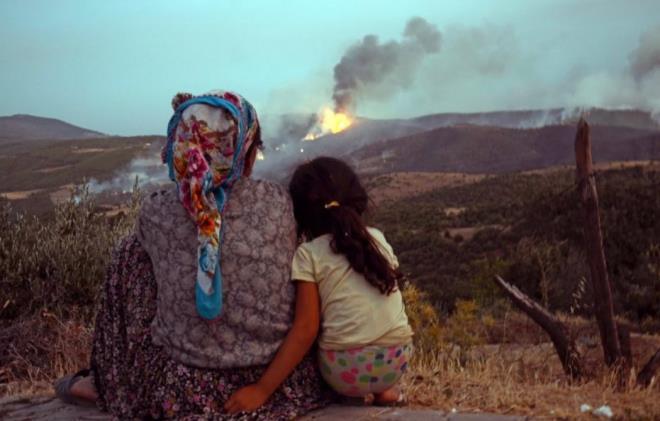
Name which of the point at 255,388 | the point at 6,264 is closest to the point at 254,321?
the point at 255,388

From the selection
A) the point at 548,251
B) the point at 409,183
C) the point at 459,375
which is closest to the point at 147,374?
the point at 459,375

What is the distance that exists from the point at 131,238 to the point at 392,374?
151 centimetres

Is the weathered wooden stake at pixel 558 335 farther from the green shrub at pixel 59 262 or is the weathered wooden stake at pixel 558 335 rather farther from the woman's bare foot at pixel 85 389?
the green shrub at pixel 59 262

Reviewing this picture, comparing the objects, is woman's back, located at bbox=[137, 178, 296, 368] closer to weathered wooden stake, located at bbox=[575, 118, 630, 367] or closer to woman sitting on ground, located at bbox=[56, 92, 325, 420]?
woman sitting on ground, located at bbox=[56, 92, 325, 420]

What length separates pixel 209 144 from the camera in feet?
10.5

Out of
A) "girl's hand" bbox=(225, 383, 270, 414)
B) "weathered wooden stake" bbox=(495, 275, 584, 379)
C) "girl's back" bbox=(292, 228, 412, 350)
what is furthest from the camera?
"weathered wooden stake" bbox=(495, 275, 584, 379)

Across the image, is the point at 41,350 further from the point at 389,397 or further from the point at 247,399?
the point at 389,397

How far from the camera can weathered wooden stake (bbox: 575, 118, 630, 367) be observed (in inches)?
265

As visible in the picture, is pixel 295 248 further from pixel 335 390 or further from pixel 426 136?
pixel 426 136

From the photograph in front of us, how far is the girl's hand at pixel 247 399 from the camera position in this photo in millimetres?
3166

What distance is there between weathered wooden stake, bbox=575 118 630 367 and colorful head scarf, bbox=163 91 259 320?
4.63 m

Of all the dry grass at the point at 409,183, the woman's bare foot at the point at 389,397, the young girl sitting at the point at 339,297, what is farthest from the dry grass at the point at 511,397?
the dry grass at the point at 409,183

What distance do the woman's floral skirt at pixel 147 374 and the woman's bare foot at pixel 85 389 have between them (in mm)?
129

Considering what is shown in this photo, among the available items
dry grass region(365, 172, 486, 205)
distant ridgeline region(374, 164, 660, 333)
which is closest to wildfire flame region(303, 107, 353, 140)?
dry grass region(365, 172, 486, 205)
